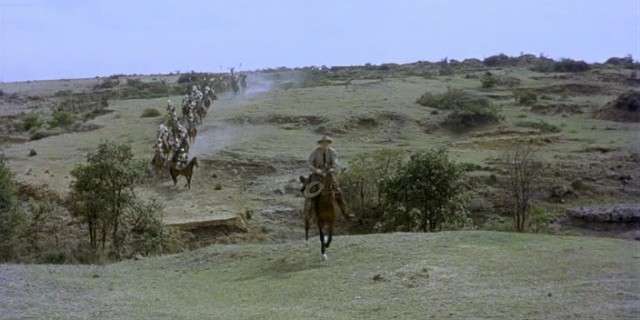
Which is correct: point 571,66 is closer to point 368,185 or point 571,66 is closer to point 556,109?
point 556,109

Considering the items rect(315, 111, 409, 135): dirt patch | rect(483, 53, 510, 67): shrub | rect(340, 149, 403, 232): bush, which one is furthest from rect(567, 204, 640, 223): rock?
rect(483, 53, 510, 67): shrub

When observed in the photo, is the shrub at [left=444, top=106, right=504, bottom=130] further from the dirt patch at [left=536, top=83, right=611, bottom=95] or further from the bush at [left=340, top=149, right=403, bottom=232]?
the bush at [left=340, top=149, right=403, bottom=232]

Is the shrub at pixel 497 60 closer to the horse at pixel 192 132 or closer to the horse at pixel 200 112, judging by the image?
the horse at pixel 200 112

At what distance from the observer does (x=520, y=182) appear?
92.4ft

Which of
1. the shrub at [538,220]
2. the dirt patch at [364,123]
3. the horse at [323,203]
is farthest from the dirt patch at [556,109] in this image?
the horse at [323,203]

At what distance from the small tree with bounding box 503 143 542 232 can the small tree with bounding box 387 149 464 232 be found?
206 cm

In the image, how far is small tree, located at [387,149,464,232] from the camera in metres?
23.2

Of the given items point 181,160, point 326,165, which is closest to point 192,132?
point 181,160

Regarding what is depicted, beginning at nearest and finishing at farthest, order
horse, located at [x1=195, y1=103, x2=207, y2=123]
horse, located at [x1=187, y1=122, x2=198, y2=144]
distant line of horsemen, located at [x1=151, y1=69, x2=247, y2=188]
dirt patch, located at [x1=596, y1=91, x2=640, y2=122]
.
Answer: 1. distant line of horsemen, located at [x1=151, y1=69, x2=247, y2=188]
2. horse, located at [x1=187, y1=122, x2=198, y2=144]
3. horse, located at [x1=195, y1=103, x2=207, y2=123]
4. dirt patch, located at [x1=596, y1=91, x2=640, y2=122]

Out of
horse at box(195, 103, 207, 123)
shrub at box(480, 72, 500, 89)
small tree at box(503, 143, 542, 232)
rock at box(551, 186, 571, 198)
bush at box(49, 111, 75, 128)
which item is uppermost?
shrub at box(480, 72, 500, 89)

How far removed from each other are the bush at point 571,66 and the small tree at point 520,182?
46209mm

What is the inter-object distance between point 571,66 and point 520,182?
179 ft

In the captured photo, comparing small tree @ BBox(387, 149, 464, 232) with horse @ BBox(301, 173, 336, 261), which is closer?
horse @ BBox(301, 173, 336, 261)

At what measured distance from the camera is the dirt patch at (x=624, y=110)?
44438mm
